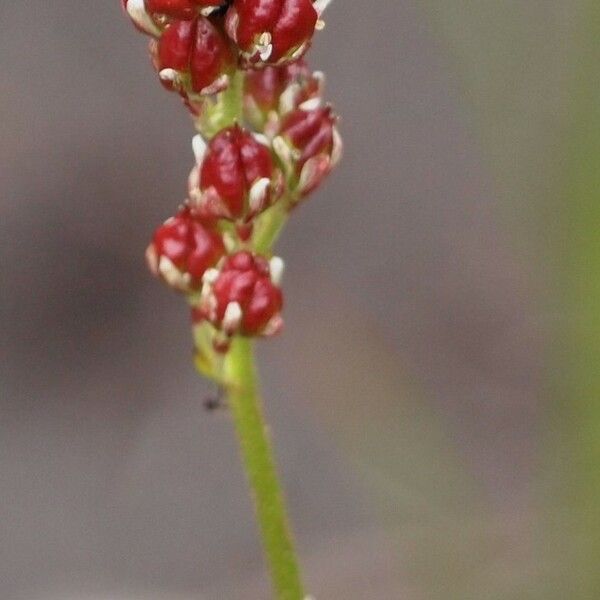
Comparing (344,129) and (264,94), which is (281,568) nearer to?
(264,94)

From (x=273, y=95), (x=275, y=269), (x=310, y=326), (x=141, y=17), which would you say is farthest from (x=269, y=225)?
(x=310, y=326)

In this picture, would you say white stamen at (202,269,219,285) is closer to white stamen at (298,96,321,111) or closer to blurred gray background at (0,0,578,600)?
white stamen at (298,96,321,111)

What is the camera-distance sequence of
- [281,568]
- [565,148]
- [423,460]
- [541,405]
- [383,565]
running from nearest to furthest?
[281,568] < [565,148] < [423,460] < [383,565] < [541,405]

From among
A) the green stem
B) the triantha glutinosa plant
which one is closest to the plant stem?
the triantha glutinosa plant

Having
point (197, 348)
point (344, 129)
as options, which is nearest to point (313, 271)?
point (344, 129)

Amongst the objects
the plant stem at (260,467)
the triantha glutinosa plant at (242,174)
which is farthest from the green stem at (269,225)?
the plant stem at (260,467)

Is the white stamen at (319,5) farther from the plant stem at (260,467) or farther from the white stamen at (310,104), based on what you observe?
the plant stem at (260,467)

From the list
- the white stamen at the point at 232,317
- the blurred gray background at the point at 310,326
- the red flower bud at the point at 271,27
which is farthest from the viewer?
the blurred gray background at the point at 310,326
